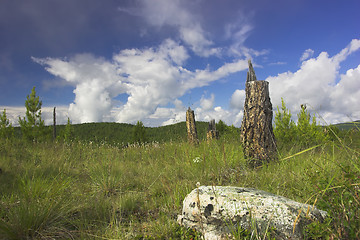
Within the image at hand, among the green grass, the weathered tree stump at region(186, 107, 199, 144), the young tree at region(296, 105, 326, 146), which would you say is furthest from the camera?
the young tree at region(296, 105, 326, 146)

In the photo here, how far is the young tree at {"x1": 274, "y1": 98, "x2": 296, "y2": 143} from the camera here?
10.2m

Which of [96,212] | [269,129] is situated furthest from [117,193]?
[269,129]

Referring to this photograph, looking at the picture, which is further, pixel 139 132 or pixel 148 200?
pixel 139 132

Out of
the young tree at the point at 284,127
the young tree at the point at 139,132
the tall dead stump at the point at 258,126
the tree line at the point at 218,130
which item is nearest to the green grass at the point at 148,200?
the tall dead stump at the point at 258,126

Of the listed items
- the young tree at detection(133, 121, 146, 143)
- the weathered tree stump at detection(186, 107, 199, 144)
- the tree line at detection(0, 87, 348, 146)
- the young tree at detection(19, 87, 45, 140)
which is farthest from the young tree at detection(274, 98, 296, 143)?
the young tree at detection(19, 87, 45, 140)

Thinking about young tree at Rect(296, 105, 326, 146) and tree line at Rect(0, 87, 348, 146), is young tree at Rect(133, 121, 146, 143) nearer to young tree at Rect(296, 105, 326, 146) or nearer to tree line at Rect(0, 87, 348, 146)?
tree line at Rect(0, 87, 348, 146)

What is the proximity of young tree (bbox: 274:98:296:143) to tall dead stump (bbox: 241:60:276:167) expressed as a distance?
6.27 metres

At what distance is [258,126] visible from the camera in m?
4.79

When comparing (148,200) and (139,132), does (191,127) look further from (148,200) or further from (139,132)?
(139,132)

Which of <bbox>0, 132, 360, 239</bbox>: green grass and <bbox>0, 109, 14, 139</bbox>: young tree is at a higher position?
<bbox>0, 109, 14, 139</bbox>: young tree

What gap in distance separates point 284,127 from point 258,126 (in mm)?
6877

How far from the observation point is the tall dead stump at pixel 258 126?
4.76 meters

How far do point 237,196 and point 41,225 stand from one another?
2.32m

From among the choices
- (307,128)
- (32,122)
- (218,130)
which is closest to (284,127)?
(307,128)
